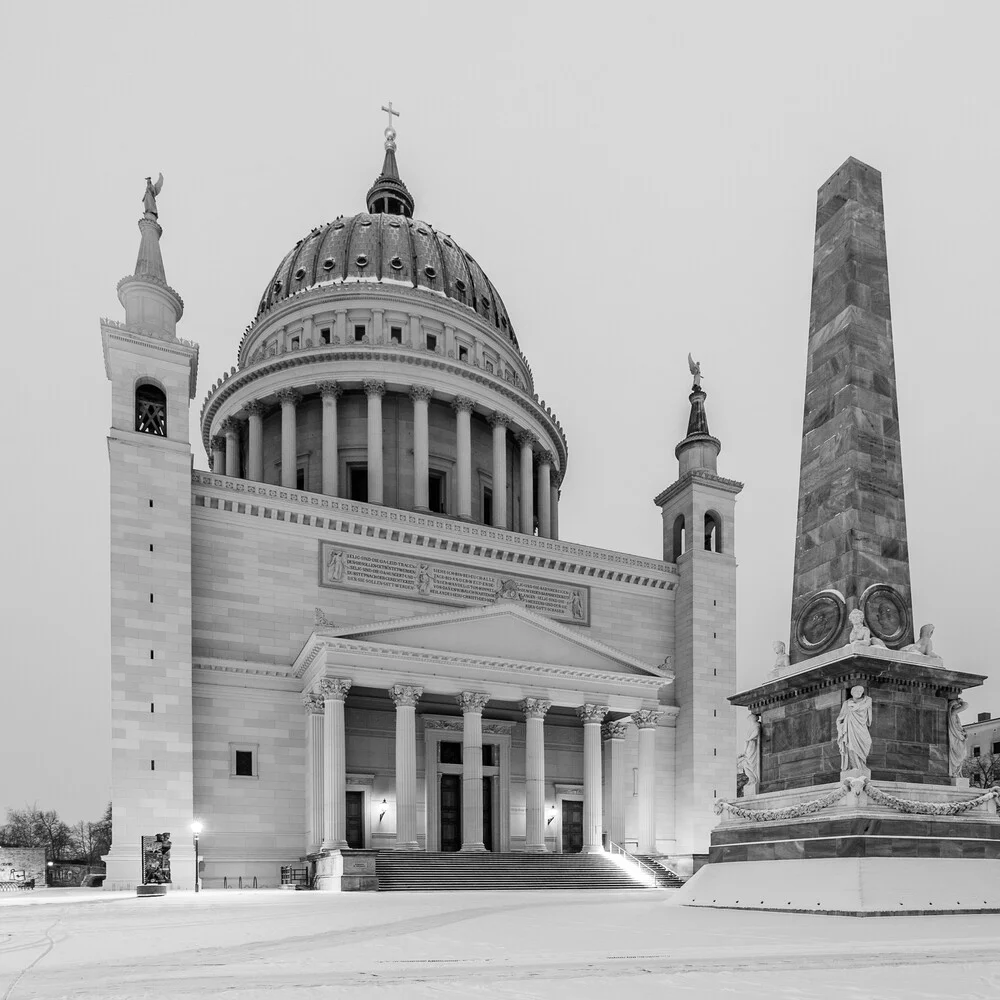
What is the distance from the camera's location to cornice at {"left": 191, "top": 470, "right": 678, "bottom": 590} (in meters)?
40.8

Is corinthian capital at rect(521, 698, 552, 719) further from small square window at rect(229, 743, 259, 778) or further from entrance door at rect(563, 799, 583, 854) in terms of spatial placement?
small square window at rect(229, 743, 259, 778)

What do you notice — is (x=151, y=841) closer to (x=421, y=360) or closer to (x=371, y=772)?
(x=371, y=772)

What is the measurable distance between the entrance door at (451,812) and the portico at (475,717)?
0.05 metres

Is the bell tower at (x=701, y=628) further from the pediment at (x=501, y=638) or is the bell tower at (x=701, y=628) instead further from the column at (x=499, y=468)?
the column at (x=499, y=468)

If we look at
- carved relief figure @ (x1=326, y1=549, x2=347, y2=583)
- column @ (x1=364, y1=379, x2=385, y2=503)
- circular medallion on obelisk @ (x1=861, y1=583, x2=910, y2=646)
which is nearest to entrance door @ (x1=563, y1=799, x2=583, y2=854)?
carved relief figure @ (x1=326, y1=549, x2=347, y2=583)

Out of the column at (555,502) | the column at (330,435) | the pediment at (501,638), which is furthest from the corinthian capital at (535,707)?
the column at (555,502)

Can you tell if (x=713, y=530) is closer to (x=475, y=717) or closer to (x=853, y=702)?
(x=475, y=717)

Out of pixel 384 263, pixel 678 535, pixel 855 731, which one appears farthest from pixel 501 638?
pixel 384 263

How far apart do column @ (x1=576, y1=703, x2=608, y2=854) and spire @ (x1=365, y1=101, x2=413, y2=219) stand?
152ft

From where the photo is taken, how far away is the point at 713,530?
170ft

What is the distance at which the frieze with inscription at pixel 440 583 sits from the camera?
4193cm

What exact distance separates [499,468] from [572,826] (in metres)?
22.3

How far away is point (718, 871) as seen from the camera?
1822 cm

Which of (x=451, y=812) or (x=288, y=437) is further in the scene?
(x=288, y=437)
